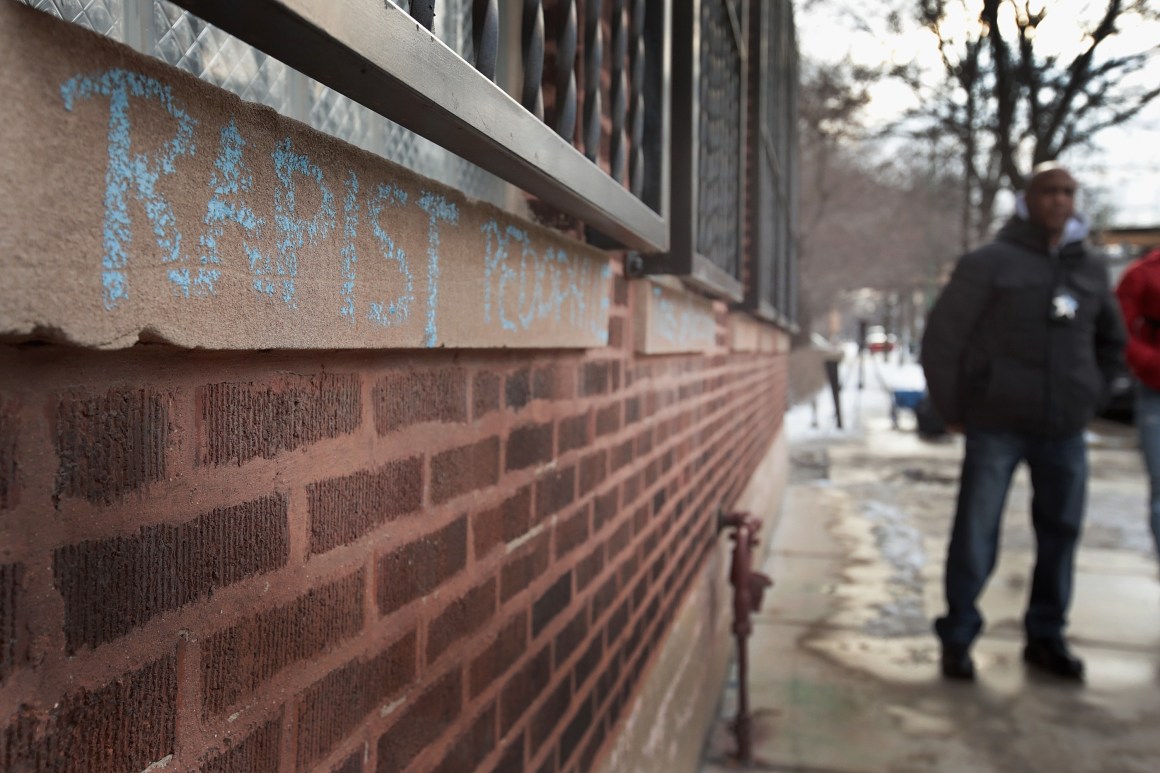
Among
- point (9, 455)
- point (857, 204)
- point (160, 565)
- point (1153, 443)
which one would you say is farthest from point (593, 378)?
point (857, 204)

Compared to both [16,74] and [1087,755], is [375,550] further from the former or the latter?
[1087,755]

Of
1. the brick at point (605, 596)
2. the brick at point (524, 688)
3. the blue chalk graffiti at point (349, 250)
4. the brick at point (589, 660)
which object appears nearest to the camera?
the blue chalk graffiti at point (349, 250)

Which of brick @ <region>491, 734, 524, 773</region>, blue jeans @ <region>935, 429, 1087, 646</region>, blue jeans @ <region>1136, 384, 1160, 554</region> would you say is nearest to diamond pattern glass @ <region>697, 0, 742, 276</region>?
blue jeans @ <region>935, 429, 1087, 646</region>

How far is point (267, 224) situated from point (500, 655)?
0.81m

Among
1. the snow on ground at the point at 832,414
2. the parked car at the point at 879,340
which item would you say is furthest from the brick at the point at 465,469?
the parked car at the point at 879,340

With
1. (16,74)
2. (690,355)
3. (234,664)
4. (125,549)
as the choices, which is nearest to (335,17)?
(16,74)

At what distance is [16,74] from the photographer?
505 mm

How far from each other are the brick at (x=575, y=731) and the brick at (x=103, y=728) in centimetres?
106

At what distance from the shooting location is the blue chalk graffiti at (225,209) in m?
0.67

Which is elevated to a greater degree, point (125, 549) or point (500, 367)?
point (500, 367)

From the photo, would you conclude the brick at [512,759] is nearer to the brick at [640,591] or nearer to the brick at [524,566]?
the brick at [524,566]

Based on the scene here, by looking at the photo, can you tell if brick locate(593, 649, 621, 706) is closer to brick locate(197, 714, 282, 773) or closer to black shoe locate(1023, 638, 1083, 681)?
brick locate(197, 714, 282, 773)

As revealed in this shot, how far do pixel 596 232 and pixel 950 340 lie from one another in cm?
262

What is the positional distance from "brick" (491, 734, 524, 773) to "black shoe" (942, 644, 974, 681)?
3040 millimetres
